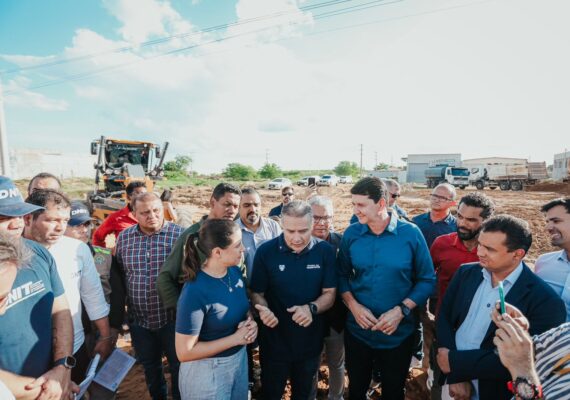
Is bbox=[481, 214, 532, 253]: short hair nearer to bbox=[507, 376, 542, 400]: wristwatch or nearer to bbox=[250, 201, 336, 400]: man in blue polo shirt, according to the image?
bbox=[507, 376, 542, 400]: wristwatch

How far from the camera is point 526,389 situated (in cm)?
142

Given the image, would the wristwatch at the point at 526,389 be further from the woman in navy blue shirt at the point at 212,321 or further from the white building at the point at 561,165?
the white building at the point at 561,165

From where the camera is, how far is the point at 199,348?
1883mm

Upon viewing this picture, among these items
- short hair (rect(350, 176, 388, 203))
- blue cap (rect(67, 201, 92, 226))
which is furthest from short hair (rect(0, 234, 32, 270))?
short hair (rect(350, 176, 388, 203))

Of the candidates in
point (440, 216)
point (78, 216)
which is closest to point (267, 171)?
point (440, 216)

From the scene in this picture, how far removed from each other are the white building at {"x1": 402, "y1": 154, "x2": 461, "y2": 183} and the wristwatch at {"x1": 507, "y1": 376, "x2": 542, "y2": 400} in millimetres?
47054

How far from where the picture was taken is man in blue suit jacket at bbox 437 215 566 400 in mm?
1870

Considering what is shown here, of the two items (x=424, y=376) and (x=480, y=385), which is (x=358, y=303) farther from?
(x=424, y=376)

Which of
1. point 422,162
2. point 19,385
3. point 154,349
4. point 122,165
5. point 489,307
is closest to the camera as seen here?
point 19,385

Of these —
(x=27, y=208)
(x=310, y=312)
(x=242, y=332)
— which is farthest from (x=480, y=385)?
(x=27, y=208)

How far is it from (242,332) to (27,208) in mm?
1676

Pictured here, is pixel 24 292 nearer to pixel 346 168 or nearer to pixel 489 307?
pixel 489 307

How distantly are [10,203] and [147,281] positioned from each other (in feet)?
4.04

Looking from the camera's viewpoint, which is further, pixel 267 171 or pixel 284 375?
pixel 267 171
